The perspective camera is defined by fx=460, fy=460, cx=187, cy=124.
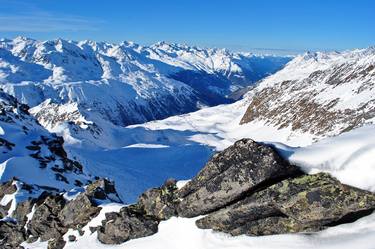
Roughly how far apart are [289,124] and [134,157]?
59216mm

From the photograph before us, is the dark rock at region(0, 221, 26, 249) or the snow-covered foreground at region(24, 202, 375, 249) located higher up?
the snow-covered foreground at region(24, 202, 375, 249)

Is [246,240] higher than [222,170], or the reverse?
[222,170]

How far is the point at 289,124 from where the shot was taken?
15250 cm

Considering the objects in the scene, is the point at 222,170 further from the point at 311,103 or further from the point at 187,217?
the point at 311,103

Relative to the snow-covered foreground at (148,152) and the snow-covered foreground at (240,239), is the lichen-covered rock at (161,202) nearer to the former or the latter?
the snow-covered foreground at (240,239)

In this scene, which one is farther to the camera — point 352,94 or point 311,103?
point 311,103

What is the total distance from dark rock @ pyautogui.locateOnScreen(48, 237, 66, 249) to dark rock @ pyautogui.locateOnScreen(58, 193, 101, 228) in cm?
114

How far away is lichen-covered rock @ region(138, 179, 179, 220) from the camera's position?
23.5m

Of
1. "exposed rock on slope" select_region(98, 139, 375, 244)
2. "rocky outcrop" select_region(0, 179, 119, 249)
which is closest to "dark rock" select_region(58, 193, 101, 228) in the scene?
"rocky outcrop" select_region(0, 179, 119, 249)

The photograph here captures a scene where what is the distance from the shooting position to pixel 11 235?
1315 inches

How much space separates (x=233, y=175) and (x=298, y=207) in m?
3.33

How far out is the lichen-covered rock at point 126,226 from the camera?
2422cm

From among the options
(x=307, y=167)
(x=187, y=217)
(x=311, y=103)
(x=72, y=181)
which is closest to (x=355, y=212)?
(x=307, y=167)

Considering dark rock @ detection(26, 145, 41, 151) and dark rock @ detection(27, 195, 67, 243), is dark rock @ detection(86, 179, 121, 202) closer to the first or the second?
dark rock @ detection(27, 195, 67, 243)
